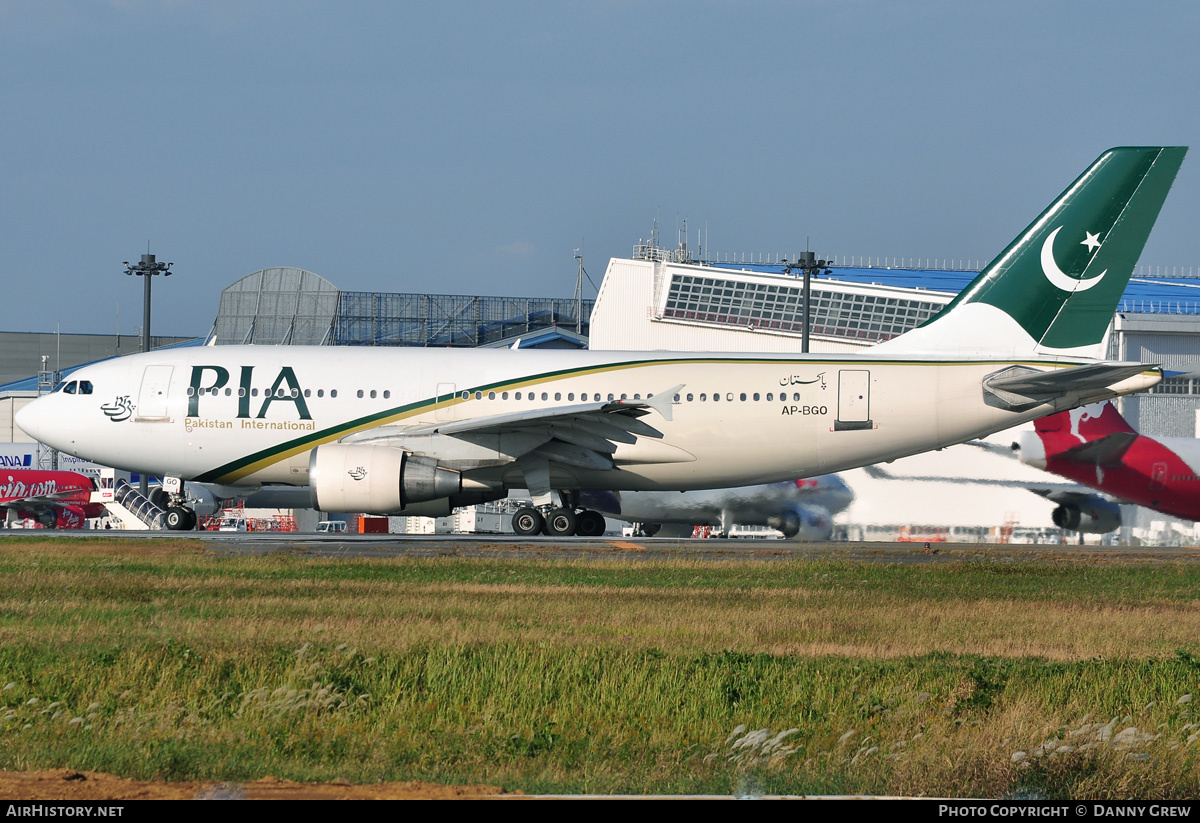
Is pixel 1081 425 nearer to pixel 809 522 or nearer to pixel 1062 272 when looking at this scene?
pixel 1062 272

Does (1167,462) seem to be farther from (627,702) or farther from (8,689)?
(8,689)

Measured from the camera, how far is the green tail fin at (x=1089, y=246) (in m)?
24.7

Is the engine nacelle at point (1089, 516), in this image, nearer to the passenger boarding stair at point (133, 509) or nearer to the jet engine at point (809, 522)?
the jet engine at point (809, 522)

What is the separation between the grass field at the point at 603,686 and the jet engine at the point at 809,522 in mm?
12760

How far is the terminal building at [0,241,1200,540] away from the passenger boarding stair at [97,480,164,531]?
21.0 meters

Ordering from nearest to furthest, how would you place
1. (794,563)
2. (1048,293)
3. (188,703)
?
(188,703) → (794,563) → (1048,293)

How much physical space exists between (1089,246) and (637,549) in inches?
428

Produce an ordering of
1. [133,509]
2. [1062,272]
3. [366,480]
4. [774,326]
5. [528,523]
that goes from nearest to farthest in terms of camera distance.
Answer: [366,480] < [1062,272] < [528,523] < [133,509] < [774,326]

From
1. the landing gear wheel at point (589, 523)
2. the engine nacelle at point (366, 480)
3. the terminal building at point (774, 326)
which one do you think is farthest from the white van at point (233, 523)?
the engine nacelle at point (366, 480)

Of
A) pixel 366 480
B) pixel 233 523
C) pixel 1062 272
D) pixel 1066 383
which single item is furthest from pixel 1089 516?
pixel 233 523

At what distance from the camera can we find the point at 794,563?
783 inches

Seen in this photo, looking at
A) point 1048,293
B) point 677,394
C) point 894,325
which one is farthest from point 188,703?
point 894,325

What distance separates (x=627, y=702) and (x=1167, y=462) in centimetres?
2594

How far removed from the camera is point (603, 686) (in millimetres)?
9055
